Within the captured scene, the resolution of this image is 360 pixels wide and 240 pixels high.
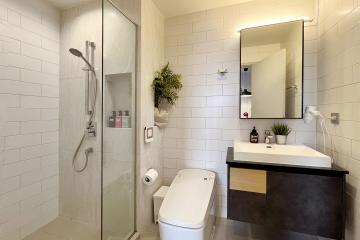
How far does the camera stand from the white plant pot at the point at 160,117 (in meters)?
2.04

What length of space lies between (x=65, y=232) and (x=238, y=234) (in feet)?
5.48

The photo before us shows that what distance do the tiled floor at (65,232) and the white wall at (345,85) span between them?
200 cm

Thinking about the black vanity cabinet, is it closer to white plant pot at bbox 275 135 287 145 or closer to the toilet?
the toilet

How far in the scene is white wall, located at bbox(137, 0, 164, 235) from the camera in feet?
5.69

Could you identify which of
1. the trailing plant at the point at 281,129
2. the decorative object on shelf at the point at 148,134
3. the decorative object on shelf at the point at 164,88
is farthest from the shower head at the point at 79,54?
the trailing plant at the point at 281,129

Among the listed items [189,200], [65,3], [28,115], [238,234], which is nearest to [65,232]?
[28,115]

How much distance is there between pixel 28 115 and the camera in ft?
5.50

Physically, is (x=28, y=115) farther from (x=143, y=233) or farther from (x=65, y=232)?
(x=143, y=233)

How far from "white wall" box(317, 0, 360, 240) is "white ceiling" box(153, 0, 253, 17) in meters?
0.89

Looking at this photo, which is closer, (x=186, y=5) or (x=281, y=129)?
(x=281, y=129)

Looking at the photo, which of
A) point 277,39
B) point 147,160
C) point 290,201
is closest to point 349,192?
→ point 290,201

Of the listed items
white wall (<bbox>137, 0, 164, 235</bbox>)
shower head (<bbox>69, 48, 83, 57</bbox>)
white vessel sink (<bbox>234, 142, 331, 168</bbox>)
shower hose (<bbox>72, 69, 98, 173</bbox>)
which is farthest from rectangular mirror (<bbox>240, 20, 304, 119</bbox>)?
shower head (<bbox>69, 48, 83, 57</bbox>)

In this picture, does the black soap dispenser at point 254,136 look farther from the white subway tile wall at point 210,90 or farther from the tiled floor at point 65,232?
the tiled floor at point 65,232

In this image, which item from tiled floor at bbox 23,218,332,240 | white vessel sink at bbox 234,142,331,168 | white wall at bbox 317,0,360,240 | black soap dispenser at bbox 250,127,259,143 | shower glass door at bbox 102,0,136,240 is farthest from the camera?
black soap dispenser at bbox 250,127,259,143
